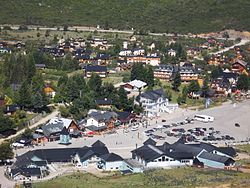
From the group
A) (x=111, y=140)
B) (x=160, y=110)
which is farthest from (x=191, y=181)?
(x=160, y=110)

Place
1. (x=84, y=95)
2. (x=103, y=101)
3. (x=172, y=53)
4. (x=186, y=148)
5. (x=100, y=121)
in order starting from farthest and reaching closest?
(x=172, y=53)
(x=103, y=101)
(x=84, y=95)
(x=100, y=121)
(x=186, y=148)

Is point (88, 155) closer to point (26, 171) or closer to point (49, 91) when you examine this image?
point (26, 171)

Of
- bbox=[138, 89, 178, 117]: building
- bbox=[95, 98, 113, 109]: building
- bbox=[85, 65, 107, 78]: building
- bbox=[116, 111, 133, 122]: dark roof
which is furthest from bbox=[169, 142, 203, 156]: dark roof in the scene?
bbox=[85, 65, 107, 78]: building

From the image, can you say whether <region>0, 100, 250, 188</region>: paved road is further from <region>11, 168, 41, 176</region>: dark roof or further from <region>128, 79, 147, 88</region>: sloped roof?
<region>128, 79, 147, 88</region>: sloped roof

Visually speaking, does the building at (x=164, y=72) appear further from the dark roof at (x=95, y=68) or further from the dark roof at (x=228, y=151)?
the dark roof at (x=228, y=151)

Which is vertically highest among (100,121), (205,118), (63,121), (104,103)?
(104,103)

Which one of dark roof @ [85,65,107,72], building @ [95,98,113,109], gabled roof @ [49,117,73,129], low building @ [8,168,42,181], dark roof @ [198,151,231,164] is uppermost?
dark roof @ [85,65,107,72]

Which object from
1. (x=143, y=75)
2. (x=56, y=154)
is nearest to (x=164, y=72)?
(x=143, y=75)
